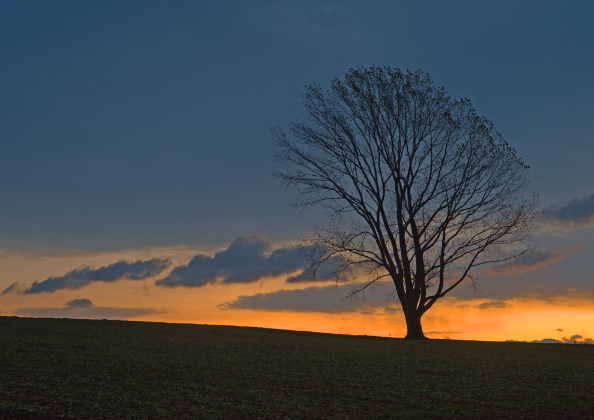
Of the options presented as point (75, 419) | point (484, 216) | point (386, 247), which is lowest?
point (75, 419)

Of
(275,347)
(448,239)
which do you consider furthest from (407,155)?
(275,347)

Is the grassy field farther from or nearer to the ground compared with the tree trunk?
nearer to the ground

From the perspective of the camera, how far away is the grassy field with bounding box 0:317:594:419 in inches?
283

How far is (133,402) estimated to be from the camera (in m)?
7.28

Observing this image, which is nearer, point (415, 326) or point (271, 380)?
point (271, 380)

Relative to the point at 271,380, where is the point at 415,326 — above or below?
above

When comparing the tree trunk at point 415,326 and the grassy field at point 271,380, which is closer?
the grassy field at point 271,380

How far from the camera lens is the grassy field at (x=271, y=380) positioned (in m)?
7.20

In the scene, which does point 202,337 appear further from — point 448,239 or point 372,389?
point 448,239

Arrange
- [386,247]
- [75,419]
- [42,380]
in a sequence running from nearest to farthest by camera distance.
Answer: [75,419] < [42,380] < [386,247]

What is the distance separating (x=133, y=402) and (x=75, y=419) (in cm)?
107

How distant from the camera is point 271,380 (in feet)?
30.7

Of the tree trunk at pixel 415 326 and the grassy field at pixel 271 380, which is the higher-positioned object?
the tree trunk at pixel 415 326

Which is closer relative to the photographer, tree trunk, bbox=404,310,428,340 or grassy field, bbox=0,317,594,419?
grassy field, bbox=0,317,594,419
